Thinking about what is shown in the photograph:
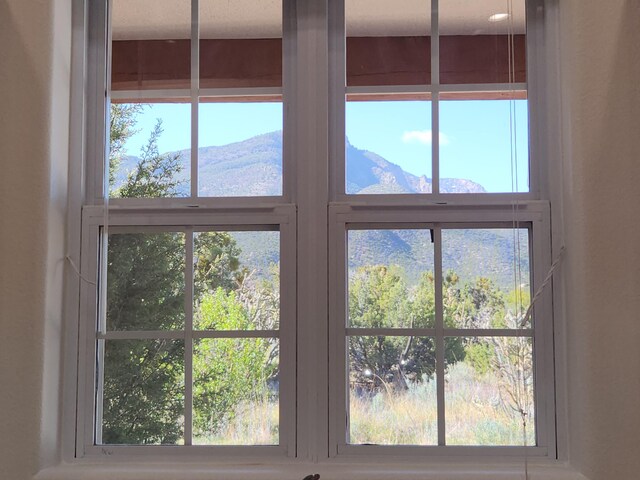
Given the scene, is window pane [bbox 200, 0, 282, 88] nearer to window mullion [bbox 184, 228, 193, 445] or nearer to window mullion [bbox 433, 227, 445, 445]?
window mullion [bbox 184, 228, 193, 445]

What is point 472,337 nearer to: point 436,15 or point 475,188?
point 475,188

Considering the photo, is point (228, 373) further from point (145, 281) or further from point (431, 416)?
point (431, 416)

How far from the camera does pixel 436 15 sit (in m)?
2.30

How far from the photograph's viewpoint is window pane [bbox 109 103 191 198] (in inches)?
91.2

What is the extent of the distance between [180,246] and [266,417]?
0.60 meters

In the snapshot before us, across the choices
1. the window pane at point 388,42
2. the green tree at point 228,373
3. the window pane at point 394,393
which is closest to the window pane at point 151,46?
the window pane at point 388,42

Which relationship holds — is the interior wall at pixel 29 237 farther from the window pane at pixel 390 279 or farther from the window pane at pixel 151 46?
the window pane at pixel 390 279

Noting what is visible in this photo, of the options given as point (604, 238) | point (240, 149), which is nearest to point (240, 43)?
point (240, 149)

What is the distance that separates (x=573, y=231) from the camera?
2.10 metres

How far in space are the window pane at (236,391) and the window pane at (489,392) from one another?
54 cm

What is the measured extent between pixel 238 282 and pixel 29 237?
24.6 inches

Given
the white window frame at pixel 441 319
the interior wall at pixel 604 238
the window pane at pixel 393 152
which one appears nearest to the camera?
the interior wall at pixel 604 238

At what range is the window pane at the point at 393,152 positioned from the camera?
227 cm

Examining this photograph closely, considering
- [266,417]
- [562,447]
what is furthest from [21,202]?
[562,447]
